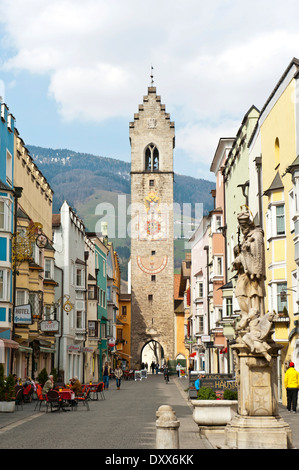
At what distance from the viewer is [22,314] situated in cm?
3581

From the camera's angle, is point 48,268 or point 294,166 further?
point 48,268

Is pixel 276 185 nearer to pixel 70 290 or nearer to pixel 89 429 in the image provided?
pixel 89 429

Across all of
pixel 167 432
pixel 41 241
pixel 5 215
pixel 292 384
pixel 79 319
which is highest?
pixel 5 215

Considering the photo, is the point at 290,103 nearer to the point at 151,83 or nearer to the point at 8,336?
the point at 8,336

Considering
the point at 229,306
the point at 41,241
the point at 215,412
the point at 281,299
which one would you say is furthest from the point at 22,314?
the point at 215,412

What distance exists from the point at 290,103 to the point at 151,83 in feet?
239

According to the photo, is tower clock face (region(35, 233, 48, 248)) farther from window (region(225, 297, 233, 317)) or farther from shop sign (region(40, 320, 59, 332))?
window (region(225, 297, 233, 317))

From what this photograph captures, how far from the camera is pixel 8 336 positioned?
36188mm

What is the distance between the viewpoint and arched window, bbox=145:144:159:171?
318ft

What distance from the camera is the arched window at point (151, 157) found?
96812 mm

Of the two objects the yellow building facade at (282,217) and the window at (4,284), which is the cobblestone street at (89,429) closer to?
the yellow building facade at (282,217)

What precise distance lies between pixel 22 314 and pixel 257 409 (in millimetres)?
23943

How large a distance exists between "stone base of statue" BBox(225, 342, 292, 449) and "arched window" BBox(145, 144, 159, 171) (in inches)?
3297

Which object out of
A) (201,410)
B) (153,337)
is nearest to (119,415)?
(201,410)
